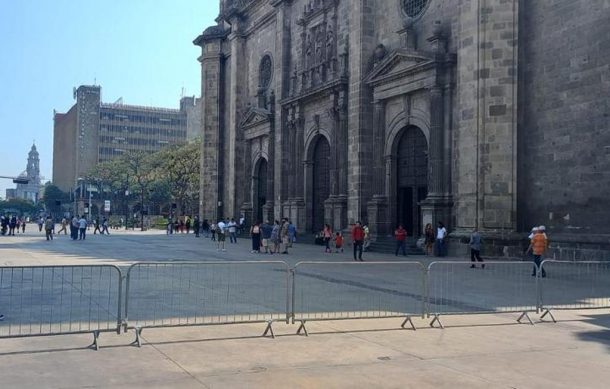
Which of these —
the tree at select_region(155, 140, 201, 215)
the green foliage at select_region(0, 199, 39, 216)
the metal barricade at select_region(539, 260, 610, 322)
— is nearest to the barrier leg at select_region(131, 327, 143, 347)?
the metal barricade at select_region(539, 260, 610, 322)

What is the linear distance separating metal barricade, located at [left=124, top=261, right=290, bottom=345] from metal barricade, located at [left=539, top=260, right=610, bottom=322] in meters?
5.01

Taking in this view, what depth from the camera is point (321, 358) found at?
26.2ft

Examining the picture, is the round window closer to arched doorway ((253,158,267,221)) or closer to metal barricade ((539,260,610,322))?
metal barricade ((539,260,610,322))

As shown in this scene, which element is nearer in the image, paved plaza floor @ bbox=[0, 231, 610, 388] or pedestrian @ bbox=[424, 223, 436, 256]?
paved plaza floor @ bbox=[0, 231, 610, 388]

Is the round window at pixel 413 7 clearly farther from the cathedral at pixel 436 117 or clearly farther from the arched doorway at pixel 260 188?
the arched doorway at pixel 260 188

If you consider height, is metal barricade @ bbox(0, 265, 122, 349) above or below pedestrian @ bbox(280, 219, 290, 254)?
below

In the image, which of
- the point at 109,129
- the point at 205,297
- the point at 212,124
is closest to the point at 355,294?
the point at 205,297

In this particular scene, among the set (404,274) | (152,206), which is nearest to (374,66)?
(404,274)

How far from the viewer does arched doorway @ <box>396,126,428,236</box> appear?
30453mm

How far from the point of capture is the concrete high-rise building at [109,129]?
450 feet

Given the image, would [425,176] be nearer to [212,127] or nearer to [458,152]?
[458,152]

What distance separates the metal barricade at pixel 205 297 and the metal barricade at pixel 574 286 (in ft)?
16.4

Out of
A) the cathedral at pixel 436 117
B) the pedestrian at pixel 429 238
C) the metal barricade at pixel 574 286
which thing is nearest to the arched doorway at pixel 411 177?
the cathedral at pixel 436 117

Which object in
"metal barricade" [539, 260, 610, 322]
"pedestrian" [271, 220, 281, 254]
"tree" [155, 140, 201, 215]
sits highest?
"tree" [155, 140, 201, 215]
